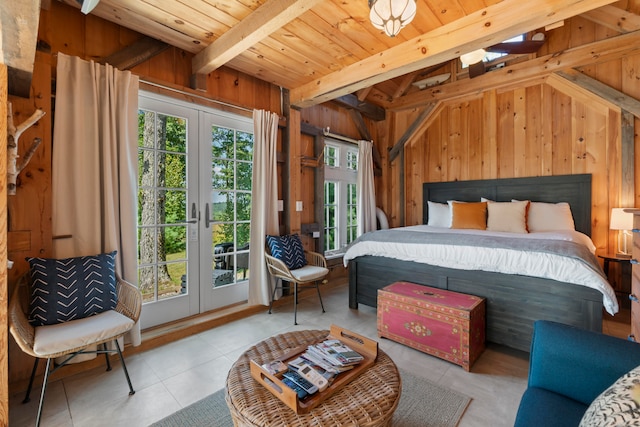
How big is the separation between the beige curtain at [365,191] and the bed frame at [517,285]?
1.40m

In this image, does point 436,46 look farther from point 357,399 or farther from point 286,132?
point 357,399

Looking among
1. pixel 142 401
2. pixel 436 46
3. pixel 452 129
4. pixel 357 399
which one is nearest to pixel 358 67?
pixel 436 46

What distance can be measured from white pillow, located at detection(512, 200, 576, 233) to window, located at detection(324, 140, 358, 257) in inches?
93.1

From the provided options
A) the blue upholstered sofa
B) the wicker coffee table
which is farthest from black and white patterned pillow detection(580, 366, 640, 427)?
the wicker coffee table

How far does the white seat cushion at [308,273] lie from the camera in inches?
116

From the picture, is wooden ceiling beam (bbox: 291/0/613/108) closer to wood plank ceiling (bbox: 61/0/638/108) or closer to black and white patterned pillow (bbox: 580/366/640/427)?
wood plank ceiling (bbox: 61/0/638/108)

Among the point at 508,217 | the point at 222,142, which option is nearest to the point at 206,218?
the point at 222,142

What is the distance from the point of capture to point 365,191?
453 centimetres

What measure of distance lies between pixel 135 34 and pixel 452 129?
13.7ft

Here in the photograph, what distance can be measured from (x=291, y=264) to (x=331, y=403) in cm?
210

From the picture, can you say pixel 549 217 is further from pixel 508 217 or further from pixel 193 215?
pixel 193 215

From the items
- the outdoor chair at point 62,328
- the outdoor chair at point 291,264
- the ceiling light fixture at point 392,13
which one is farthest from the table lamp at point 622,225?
the outdoor chair at point 62,328

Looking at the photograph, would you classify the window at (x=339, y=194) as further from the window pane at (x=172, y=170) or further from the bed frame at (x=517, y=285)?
the window pane at (x=172, y=170)

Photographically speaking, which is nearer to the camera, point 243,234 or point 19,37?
point 19,37
